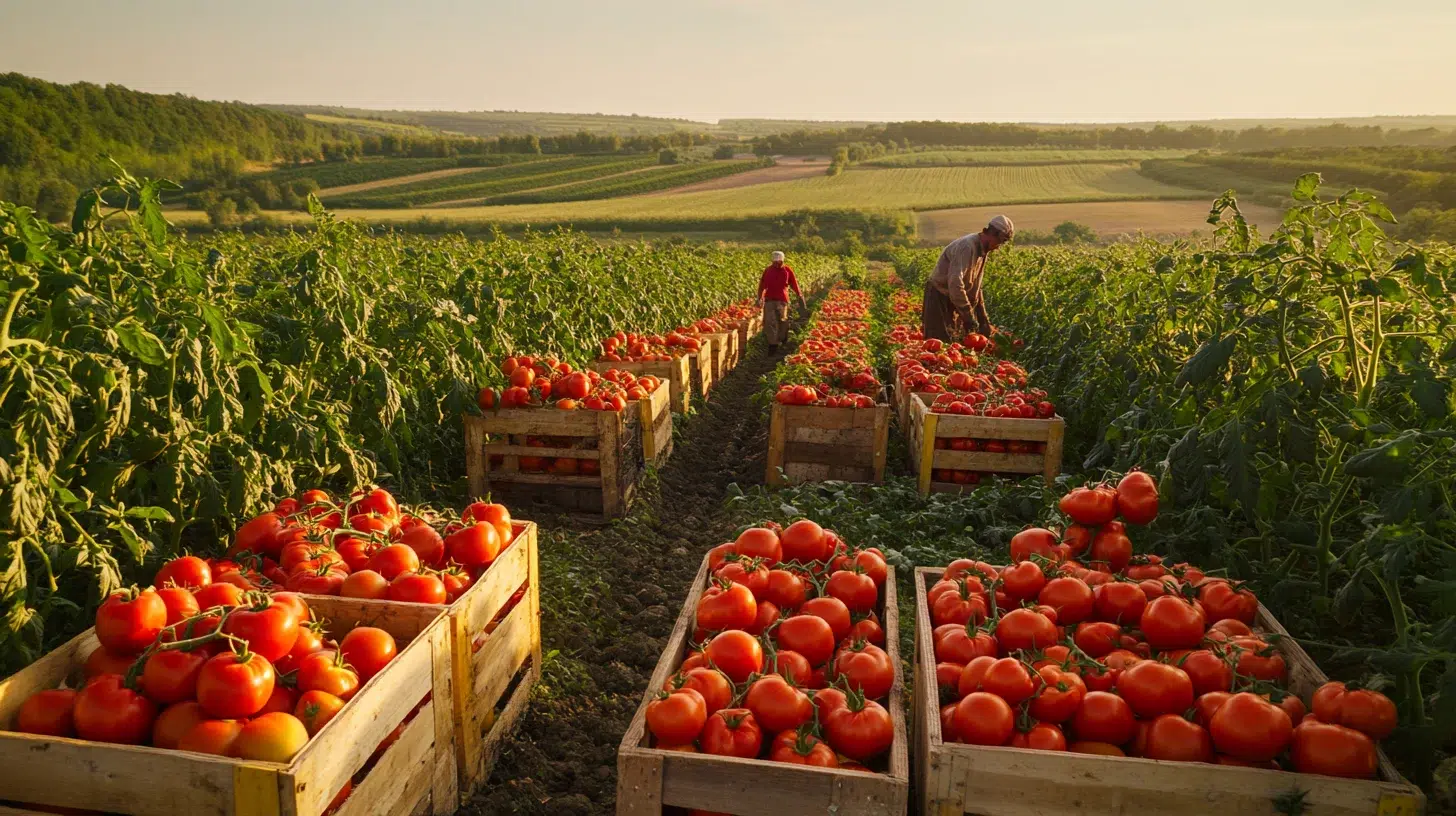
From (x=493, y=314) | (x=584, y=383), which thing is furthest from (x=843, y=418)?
(x=493, y=314)

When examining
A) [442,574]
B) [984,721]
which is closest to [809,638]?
[984,721]

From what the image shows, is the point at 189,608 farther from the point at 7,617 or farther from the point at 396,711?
the point at 396,711

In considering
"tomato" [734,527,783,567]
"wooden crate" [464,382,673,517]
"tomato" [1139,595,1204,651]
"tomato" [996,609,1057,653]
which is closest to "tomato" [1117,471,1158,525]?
"tomato" [1139,595,1204,651]

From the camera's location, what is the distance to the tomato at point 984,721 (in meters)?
2.91

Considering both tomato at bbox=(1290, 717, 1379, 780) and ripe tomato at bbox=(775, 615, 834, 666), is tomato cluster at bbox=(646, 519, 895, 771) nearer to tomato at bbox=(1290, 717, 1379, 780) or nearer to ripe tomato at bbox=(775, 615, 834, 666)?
ripe tomato at bbox=(775, 615, 834, 666)

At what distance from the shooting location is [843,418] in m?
8.13

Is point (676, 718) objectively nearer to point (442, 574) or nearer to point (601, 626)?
point (442, 574)

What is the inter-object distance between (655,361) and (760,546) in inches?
236

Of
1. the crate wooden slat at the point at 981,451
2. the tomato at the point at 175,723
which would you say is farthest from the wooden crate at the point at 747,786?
the crate wooden slat at the point at 981,451

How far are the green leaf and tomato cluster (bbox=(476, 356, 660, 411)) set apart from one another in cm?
355

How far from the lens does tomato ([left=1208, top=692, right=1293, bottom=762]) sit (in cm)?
278

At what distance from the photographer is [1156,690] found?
302 cm

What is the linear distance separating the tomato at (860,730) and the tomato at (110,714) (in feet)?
7.56

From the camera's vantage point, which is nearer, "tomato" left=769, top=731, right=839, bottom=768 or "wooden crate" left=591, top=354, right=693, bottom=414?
"tomato" left=769, top=731, right=839, bottom=768
